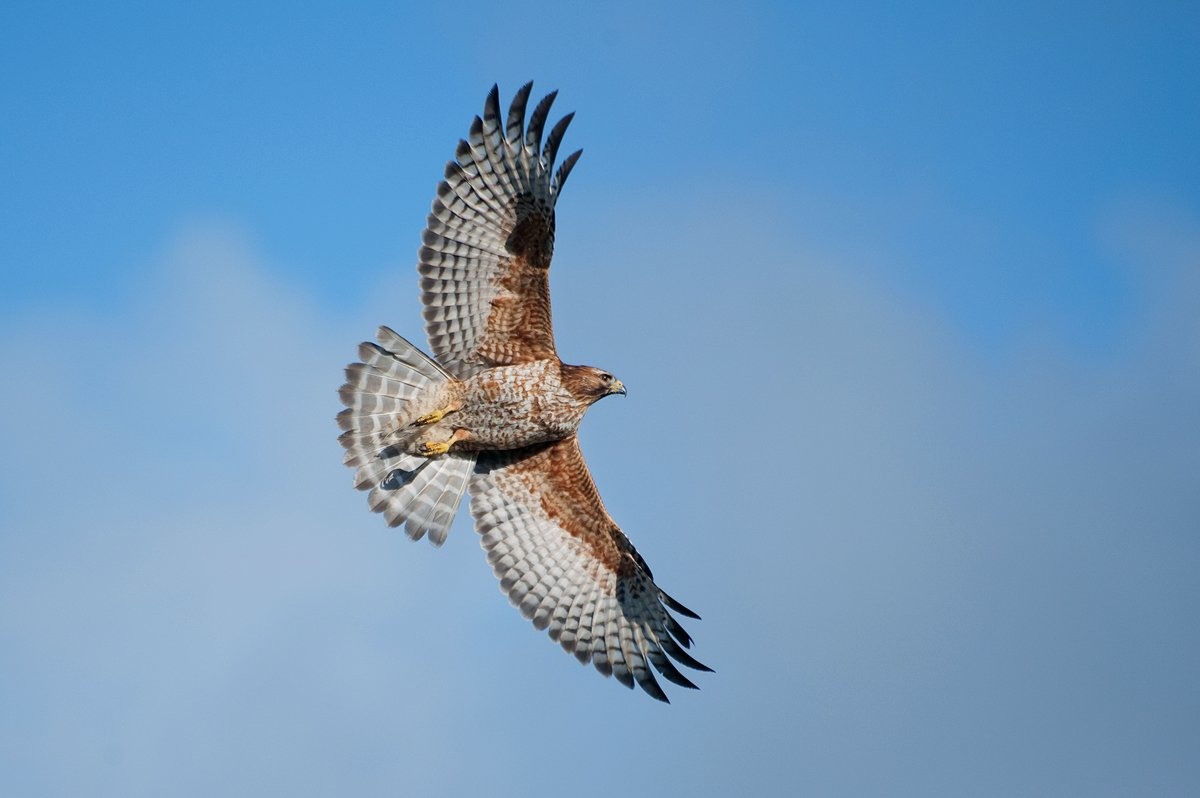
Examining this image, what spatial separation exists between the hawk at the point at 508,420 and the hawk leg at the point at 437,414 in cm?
1

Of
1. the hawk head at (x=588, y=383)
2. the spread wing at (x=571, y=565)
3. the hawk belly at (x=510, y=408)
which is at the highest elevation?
the hawk head at (x=588, y=383)

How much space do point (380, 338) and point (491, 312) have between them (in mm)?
878

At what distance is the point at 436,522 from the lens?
38.9 ft

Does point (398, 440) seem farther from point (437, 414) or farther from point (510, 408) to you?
point (510, 408)

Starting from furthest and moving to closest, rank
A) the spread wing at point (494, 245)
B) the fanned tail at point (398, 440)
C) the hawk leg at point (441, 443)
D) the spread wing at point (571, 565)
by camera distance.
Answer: the spread wing at point (571, 565) < the hawk leg at point (441, 443) < the fanned tail at point (398, 440) < the spread wing at point (494, 245)

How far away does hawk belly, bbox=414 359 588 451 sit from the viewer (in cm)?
1127

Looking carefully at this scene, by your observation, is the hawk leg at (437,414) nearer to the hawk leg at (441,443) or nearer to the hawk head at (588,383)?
the hawk leg at (441,443)

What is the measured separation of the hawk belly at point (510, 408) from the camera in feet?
37.0

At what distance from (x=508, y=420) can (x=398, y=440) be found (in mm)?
894

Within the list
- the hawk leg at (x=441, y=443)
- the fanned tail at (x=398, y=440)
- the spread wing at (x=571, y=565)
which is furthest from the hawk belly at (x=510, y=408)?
the spread wing at (x=571, y=565)

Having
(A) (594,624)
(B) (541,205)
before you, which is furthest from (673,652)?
(B) (541,205)

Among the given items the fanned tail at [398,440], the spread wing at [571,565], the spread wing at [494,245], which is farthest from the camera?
the spread wing at [571,565]

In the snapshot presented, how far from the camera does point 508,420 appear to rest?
37.3 feet

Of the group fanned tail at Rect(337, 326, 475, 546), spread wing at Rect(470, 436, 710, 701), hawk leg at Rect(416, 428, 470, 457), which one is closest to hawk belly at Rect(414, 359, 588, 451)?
hawk leg at Rect(416, 428, 470, 457)
